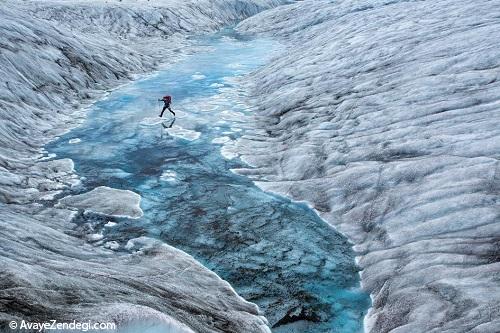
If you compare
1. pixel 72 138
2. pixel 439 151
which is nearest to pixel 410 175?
pixel 439 151

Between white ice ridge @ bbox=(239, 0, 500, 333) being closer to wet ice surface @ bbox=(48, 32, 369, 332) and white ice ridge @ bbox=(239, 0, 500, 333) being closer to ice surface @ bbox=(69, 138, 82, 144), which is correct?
wet ice surface @ bbox=(48, 32, 369, 332)

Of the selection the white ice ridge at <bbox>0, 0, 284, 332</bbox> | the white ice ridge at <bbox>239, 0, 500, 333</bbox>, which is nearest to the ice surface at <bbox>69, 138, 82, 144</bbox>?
the white ice ridge at <bbox>0, 0, 284, 332</bbox>

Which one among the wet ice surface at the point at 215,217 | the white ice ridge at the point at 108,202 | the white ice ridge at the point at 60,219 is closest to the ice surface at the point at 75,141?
the wet ice surface at the point at 215,217

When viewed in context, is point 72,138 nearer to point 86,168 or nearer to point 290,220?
point 86,168

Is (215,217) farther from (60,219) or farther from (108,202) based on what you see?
(60,219)

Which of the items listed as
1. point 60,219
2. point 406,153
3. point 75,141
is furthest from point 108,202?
point 406,153

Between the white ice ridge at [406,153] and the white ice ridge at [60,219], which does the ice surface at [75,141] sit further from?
the white ice ridge at [406,153]
